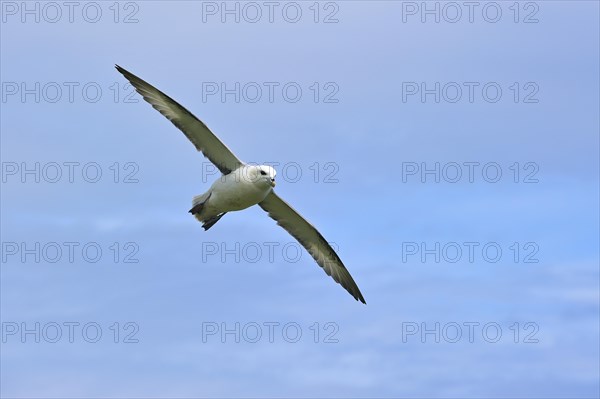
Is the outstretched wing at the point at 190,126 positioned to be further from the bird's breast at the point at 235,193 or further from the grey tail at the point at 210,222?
the grey tail at the point at 210,222

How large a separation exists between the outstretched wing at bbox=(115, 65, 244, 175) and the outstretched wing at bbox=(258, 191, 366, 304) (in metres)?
1.59

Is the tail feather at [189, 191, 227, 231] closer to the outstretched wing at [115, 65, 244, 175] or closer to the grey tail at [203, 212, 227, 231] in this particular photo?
the grey tail at [203, 212, 227, 231]

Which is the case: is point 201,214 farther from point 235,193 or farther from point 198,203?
point 235,193

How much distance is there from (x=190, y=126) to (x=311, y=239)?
491 centimetres

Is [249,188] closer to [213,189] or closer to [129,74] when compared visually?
[213,189]

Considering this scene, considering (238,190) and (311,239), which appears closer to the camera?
(238,190)

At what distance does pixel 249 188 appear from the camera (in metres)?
25.0

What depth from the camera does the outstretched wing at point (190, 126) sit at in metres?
25.2

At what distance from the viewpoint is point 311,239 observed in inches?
1131

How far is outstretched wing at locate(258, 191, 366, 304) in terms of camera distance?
27.5 metres

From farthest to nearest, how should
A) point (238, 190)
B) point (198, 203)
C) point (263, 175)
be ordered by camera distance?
point (198, 203) → point (238, 190) → point (263, 175)

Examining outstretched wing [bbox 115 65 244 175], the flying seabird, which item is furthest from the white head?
outstretched wing [bbox 115 65 244 175]

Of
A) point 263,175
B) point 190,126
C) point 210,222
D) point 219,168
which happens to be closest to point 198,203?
point 210,222

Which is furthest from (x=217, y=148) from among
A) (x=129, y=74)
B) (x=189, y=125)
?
(x=129, y=74)
